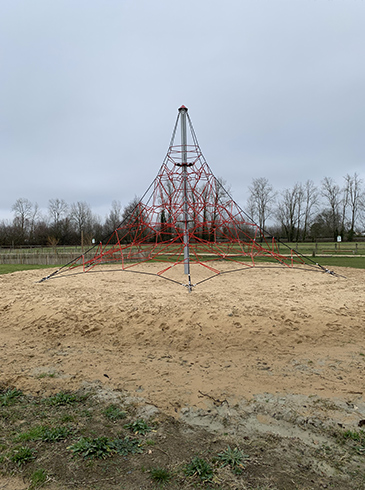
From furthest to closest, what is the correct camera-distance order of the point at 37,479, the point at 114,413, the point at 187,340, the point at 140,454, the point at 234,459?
the point at 187,340, the point at 114,413, the point at 140,454, the point at 234,459, the point at 37,479

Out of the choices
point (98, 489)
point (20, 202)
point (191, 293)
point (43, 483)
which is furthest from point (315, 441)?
point (20, 202)

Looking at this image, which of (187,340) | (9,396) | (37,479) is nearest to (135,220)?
(187,340)

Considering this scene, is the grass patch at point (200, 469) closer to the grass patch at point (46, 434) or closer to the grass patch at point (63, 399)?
the grass patch at point (46, 434)

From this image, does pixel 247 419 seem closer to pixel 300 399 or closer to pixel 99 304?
pixel 300 399

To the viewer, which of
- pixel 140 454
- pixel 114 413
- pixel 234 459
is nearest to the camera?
pixel 234 459

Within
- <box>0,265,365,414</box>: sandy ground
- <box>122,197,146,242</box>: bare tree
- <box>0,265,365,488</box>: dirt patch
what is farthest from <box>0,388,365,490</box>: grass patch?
<box>122,197,146,242</box>: bare tree

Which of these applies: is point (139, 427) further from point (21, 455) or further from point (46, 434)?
point (21, 455)

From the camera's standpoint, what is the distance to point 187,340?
5.07 meters

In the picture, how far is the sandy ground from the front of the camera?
3704mm

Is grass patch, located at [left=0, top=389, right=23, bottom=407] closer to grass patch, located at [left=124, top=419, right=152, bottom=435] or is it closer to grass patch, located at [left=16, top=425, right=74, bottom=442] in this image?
grass patch, located at [left=16, top=425, right=74, bottom=442]

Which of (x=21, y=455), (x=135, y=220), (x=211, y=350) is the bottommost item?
(x=211, y=350)

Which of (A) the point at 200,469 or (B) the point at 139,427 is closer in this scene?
(A) the point at 200,469

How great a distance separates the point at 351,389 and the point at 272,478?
188 cm

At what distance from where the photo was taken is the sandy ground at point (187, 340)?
3.70 metres
